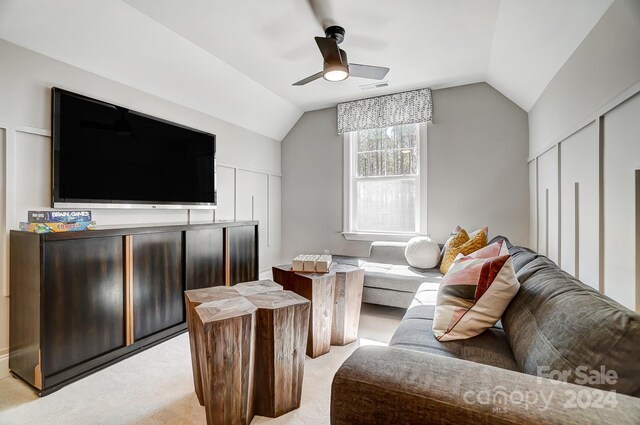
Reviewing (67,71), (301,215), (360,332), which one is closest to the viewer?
(67,71)

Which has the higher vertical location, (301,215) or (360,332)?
(301,215)

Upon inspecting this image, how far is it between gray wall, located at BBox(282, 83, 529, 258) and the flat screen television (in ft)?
5.94

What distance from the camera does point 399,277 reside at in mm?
2961

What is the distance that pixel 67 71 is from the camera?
7.40 feet

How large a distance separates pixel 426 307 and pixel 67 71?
10.3 feet

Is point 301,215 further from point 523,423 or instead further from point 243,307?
point 523,423

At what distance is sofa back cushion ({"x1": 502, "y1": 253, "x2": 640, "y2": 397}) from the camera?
715 mm

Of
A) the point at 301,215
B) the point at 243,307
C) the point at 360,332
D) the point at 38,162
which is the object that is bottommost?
the point at 360,332

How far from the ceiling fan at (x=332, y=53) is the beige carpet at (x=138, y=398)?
221 centimetres

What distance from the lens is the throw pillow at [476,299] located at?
4.47 ft

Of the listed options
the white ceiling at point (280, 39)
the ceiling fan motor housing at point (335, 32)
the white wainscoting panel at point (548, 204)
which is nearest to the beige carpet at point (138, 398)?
the white wainscoting panel at point (548, 204)

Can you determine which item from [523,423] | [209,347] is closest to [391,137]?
[209,347]

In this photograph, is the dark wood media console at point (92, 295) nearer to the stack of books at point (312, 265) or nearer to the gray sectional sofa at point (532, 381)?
the stack of books at point (312, 265)

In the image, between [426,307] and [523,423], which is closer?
[523,423]
